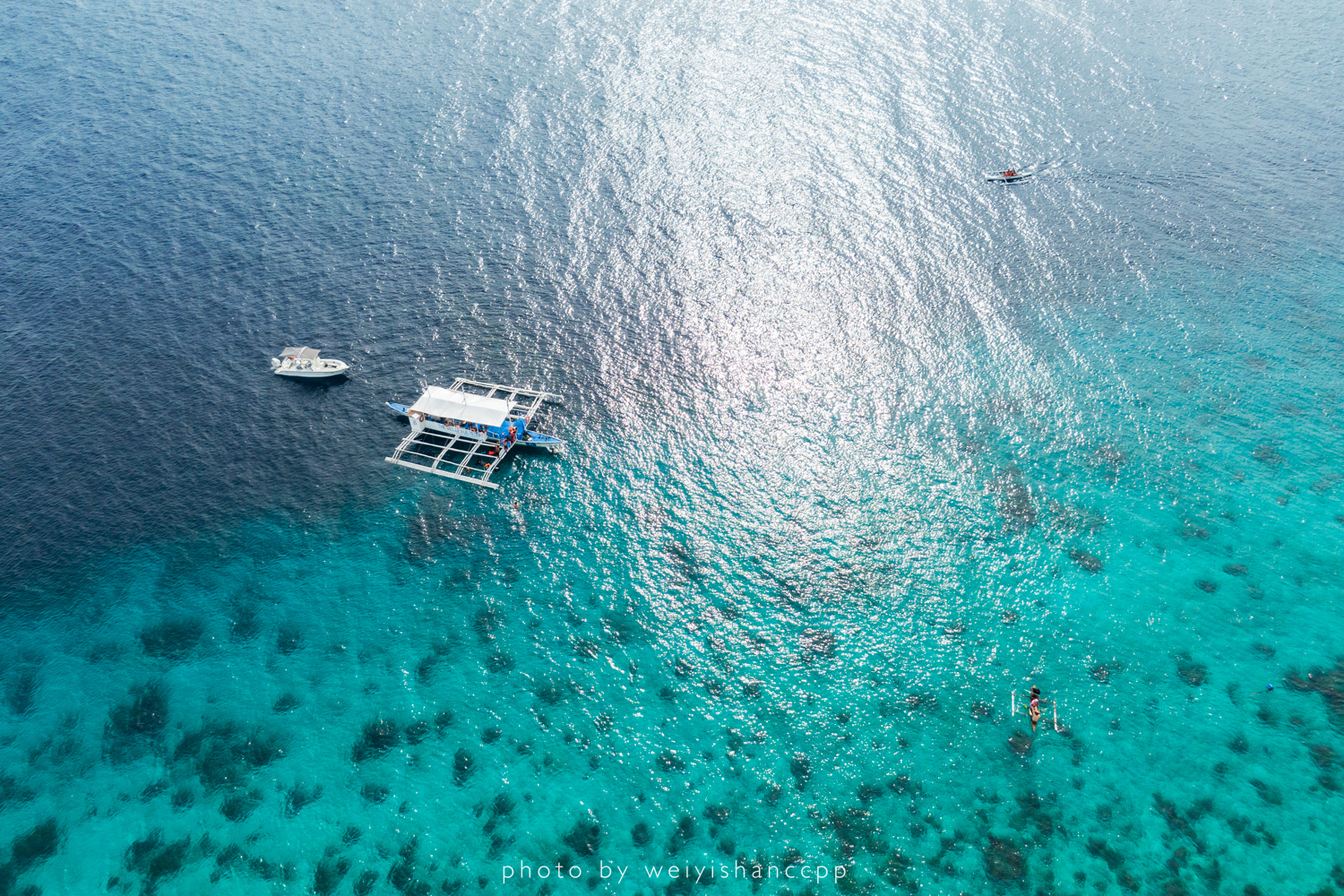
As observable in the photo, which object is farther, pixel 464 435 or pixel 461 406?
pixel 464 435

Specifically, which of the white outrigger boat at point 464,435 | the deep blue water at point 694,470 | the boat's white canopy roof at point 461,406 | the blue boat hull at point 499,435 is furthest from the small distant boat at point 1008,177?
the boat's white canopy roof at point 461,406

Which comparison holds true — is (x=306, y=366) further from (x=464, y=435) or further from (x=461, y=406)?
(x=464, y=435)

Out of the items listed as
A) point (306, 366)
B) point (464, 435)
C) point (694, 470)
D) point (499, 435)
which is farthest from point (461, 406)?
point (694, 470)

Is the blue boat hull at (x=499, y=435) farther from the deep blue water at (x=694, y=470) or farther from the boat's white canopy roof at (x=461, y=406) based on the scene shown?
the deep blue water at (x=694, y=470)

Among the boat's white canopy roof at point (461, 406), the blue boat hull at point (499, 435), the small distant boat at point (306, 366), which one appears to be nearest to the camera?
the blue boat hull at point (499, 435)

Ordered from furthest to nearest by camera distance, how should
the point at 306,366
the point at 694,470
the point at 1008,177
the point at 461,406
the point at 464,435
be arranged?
the point at 1008,177
the point at 306,366
the point at 464,435
the point at 461,406
the point at 694,470

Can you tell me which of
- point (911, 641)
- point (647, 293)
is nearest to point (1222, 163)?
point (647, 293)

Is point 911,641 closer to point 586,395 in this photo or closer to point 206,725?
point 586,395

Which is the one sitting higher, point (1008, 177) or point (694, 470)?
point (1008, 177)
